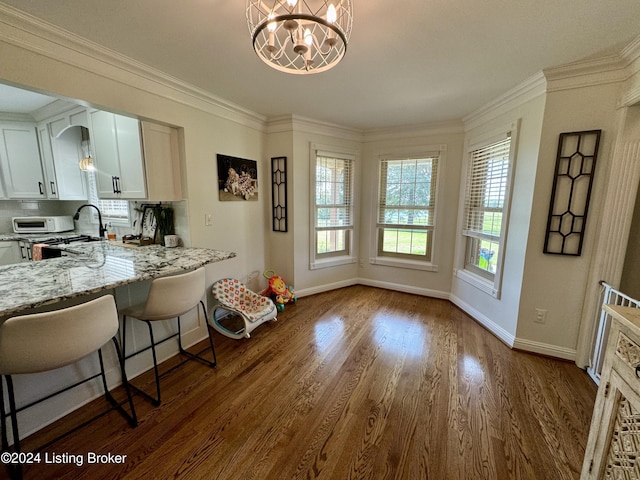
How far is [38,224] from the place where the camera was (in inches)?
134

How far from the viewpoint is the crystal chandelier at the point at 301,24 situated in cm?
107

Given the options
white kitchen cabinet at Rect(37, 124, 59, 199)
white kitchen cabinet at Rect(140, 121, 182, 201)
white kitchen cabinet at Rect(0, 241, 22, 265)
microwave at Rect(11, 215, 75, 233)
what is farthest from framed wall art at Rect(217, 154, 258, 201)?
white kitchen cabinet at Rect(0, 241, 22, 265)

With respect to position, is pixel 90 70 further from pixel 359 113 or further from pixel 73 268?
pixel 359 113

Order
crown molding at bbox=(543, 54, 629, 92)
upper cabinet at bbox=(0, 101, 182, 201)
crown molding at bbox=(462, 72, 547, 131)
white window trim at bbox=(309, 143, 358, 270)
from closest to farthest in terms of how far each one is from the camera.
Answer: crown molding at bbox=(543, 54, 629, 92), crown molding at bbox=(462, 72, 547, 131), upper cabinet at bbox=(0, 101, 182, 201), white window trim at bbox=(309, 143, 358, 270)

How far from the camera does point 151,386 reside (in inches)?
77.2

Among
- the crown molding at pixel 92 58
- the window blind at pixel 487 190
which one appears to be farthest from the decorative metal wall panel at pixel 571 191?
the crown molding at pixel 92 58

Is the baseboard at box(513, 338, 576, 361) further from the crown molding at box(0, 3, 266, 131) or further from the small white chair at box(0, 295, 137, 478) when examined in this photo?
the crown molding at box(0, 3, 266, 131)

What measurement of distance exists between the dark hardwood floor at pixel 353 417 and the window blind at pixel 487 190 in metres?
1.30

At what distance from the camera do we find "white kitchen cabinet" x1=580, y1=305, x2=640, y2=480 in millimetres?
927

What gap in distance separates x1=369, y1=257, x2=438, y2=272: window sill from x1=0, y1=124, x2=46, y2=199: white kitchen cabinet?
491cm

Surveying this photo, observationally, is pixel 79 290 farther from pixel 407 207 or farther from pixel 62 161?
pixel 407 207

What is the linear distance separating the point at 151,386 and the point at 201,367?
1.21 feet

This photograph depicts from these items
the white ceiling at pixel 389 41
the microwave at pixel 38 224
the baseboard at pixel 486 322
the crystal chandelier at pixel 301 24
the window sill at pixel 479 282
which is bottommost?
the baseboard at pixel 486 322

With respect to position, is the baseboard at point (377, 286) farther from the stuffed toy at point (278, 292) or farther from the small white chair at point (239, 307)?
the small white chair at point (239, 307)
